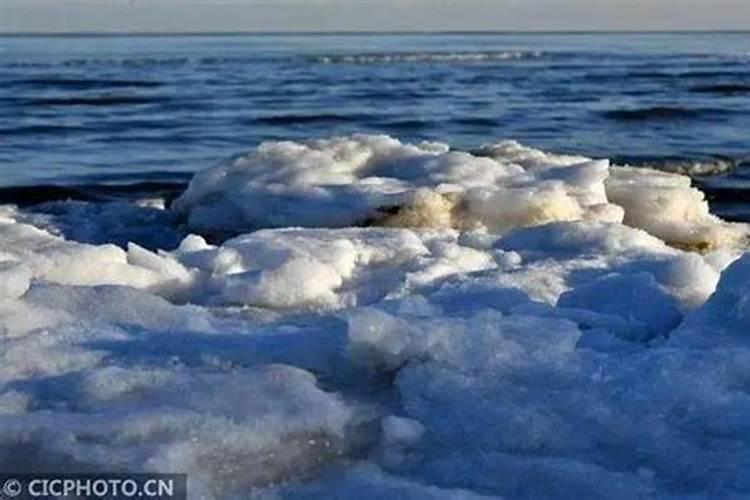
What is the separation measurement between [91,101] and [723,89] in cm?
1470

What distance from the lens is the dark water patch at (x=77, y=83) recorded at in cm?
3138

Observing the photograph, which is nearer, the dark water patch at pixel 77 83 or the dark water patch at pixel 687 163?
the dark water patch at pixel 687 163

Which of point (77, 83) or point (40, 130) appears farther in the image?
point (77, 83)

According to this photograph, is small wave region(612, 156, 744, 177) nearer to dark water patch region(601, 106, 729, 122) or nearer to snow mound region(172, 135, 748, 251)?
snow mound region(172, 135, 748, 251)


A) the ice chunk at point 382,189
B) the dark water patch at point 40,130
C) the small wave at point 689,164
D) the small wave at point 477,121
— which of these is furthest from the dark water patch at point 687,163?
the dark water patch at point 40,130

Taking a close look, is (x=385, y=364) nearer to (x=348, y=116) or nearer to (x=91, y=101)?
(x=348, y=116)

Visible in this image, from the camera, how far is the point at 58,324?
5.08 metres

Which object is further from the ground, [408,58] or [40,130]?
[40,130]

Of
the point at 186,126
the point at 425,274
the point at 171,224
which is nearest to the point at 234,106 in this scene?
the point at 186,126

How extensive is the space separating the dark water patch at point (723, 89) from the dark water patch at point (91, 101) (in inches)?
Result: 494

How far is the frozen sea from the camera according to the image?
388 cm

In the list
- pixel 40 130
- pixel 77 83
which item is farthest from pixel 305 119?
pixel 77 83

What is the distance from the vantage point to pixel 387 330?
14.7ft

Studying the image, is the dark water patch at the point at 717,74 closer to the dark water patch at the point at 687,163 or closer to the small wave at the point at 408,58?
the small wave at the point at 408,58
